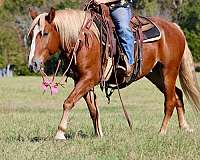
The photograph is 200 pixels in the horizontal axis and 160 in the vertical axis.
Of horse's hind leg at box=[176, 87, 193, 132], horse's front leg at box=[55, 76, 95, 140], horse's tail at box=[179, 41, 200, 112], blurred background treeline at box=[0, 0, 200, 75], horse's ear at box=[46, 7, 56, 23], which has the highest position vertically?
horse's ear at box=[46, 7, 56, 23]

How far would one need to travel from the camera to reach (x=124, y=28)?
370 inches

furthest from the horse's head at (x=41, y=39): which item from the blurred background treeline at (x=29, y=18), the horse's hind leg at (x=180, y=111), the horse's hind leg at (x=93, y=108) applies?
the blurred background treeline at (x=29, y=18)

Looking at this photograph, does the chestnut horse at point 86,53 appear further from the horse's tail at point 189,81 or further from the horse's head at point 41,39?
the horse's tail at point 189,81

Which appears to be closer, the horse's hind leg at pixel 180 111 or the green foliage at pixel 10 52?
the horse's hind leg at pixel 180 111

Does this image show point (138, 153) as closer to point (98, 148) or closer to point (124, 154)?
point (124, 154)

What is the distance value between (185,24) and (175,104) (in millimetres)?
71025

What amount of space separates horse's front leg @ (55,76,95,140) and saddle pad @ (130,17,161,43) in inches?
57.8

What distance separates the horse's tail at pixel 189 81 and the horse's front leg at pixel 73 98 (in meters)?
2.77

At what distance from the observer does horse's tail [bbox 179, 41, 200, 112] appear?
36.5 ft

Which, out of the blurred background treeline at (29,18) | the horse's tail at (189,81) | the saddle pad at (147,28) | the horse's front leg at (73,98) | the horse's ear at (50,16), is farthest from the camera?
the blurred background treeline at (29,18)

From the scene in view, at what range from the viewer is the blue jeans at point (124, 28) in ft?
30.8

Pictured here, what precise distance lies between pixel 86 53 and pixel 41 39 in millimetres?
765

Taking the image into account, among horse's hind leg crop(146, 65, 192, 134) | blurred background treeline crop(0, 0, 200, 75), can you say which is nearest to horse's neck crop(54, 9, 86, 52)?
horse's hind leg crop(146, 65, 192, 134)

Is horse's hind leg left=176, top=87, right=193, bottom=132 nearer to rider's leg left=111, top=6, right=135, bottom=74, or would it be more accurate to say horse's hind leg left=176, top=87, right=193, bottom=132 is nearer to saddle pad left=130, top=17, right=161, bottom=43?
saddle pad left=130, top=17, right=161, bottom=43
